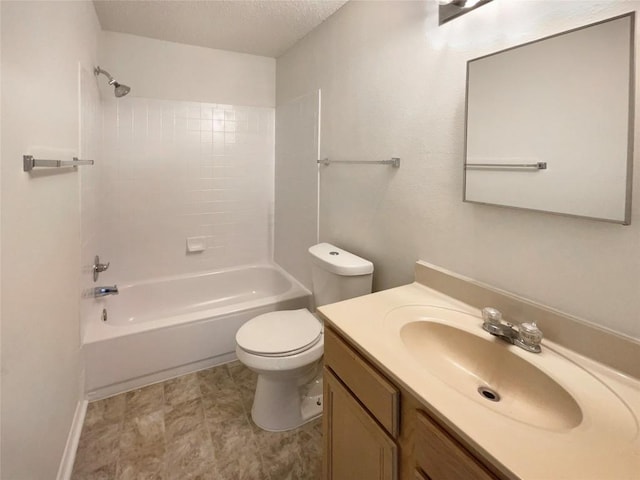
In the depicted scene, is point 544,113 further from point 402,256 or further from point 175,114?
point 175,114

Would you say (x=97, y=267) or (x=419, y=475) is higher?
(x=97, y=267)

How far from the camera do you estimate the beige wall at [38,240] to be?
2.84 ft

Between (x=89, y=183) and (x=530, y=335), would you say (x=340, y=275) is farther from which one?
(x=89, y=183)

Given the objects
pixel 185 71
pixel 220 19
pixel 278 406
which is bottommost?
pixel 278 406

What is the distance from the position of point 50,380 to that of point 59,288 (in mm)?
356

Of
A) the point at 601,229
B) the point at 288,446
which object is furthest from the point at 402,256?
the point at 288,446

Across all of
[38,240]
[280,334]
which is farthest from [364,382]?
[38,240]

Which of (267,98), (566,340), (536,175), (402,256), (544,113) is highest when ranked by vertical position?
(267,98)

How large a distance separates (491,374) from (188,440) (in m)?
1.47

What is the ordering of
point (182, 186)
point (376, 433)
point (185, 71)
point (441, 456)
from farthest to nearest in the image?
1. point (182, 186)
2. point (185, 71)
3. point (376, 433)
4. point (441, 456)

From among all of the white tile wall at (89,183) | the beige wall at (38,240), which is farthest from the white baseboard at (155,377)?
the white tile wall at (89,183)

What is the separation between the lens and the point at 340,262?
65.8 inches

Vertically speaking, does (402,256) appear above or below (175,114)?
below

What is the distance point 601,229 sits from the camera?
86 centimetres
